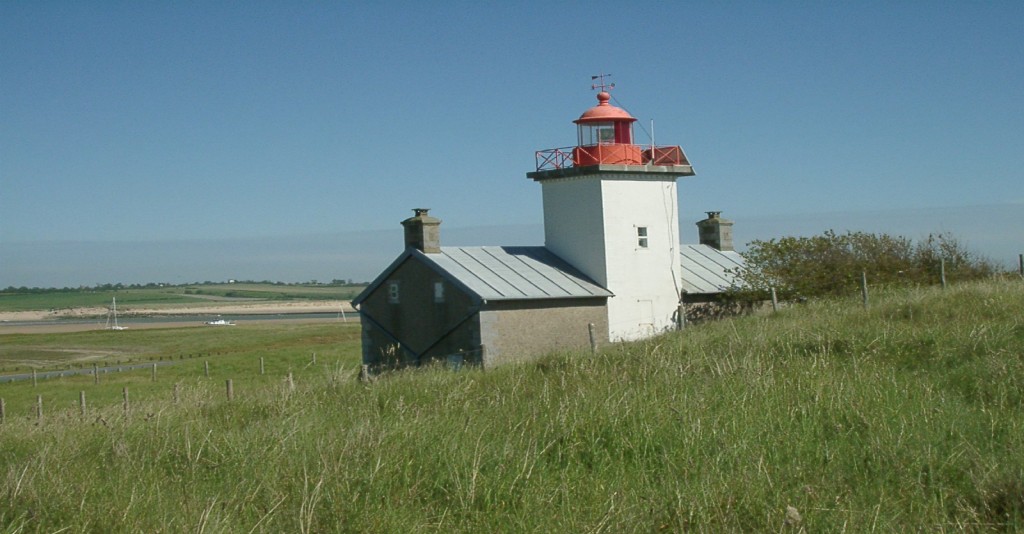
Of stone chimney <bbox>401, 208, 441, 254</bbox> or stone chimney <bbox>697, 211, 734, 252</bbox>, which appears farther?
stone chimney <bbox>697, 211, 734, 252</bbox>

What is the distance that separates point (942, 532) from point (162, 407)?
25.6 ft

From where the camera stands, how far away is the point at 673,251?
31.7m

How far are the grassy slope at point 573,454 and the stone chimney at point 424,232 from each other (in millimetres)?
18331

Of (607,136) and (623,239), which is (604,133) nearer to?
(607,136)

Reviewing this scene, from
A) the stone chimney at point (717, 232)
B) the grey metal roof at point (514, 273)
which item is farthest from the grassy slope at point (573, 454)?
the stone chimney at point (717, 232)

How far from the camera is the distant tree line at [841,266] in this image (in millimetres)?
29312

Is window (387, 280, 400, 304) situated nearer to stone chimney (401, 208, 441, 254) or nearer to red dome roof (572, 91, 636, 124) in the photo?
stone chimney (401, 208, 441, 254)

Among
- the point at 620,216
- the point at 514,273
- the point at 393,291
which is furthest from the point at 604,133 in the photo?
the point at 393,291

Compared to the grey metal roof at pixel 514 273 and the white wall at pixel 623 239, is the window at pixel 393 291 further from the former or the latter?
the white wall at pixel 623 239

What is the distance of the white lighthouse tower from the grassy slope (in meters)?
18.7

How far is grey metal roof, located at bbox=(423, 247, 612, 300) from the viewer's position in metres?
28.0

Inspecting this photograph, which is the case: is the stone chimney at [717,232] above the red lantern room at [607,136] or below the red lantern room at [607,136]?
below

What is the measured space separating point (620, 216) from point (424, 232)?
5908 millimetres

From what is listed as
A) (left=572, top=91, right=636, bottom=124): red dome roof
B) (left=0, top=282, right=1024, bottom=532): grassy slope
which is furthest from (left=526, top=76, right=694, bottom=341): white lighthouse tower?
(left=0, top=282, right=1024, bottom=532): grassy slope
